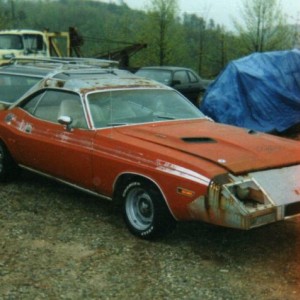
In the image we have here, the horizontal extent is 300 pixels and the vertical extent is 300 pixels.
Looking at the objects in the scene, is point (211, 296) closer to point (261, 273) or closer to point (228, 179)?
point (261, 273)

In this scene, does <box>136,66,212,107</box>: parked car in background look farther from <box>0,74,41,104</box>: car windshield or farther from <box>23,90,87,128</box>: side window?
<box>23,90,87,128</box>: side window

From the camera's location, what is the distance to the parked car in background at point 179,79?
15695 mm

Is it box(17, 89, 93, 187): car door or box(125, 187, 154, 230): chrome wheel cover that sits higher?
box(17, 89, 93, 187): car door

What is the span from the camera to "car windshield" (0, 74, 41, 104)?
7059 millimetres

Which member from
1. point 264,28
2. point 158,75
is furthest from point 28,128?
point 264,28

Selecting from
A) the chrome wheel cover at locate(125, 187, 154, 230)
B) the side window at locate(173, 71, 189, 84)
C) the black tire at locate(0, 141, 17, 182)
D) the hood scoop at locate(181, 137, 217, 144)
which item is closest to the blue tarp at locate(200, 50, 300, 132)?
the side window at locate(173, 71, 189, 84)

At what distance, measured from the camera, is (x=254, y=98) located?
468 inches

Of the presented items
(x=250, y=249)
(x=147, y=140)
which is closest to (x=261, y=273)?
(x=250, y=249)

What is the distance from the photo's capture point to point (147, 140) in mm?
5074

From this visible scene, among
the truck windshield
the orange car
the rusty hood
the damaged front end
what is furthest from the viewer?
the truck windshield

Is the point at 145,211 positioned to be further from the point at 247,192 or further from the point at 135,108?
the point at 135,108

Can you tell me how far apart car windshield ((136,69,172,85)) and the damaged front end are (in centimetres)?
1125

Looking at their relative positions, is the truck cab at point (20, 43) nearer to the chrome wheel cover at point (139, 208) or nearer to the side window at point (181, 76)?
the side window at point (181, 76)

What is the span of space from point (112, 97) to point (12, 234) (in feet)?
6.16
